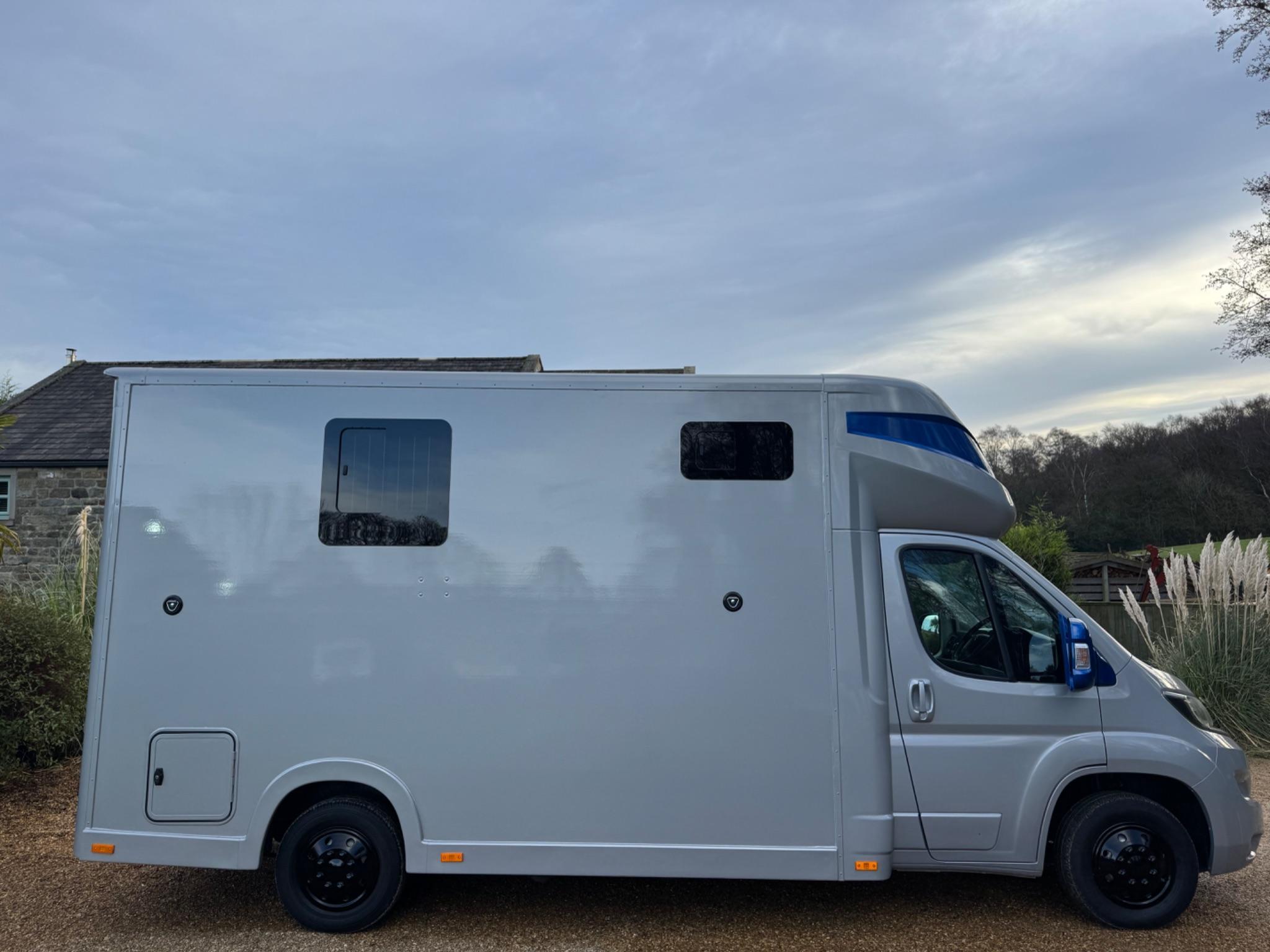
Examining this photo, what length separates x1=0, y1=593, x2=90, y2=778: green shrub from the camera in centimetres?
750

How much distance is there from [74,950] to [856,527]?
4.31 m

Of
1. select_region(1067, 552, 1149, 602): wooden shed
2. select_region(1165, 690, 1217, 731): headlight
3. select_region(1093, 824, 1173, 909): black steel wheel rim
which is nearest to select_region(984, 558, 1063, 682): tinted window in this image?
select_region(1165, 690, 1217, 731): headlight

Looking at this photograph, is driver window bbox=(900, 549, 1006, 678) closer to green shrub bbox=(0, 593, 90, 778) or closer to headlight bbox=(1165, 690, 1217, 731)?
headlight bbox=(1165, 690, 1217, 731)

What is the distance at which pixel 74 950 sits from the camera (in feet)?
14.0

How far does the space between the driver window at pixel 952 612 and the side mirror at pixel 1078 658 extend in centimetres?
30

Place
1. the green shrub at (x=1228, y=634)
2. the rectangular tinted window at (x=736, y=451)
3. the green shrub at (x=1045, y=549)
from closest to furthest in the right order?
1. the rectangular tinted window at (x=736, y=451)
2. the green shrub at (x=1228, y=634)
3. the green shrub at (x=1045, y=549)

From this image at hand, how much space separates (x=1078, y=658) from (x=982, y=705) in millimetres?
529

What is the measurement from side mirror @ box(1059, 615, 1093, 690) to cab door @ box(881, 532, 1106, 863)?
0.14 feet

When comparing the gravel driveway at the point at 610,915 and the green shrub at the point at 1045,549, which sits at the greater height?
the green shrub at the point at 1045,549

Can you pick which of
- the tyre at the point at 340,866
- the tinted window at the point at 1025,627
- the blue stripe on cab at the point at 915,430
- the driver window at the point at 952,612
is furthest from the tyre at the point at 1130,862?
the tyre at the point at 340,866

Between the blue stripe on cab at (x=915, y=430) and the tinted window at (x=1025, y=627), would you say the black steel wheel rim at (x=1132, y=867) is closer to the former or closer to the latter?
the tinted window at (x=1025, y=627)

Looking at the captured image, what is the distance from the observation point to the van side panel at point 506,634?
422 centimetres

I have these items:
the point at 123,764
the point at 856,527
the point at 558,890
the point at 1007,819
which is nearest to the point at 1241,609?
the point at 1007,819

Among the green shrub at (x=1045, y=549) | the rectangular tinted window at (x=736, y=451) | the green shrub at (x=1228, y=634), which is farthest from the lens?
the green shrub at (x=1045, y=549)
